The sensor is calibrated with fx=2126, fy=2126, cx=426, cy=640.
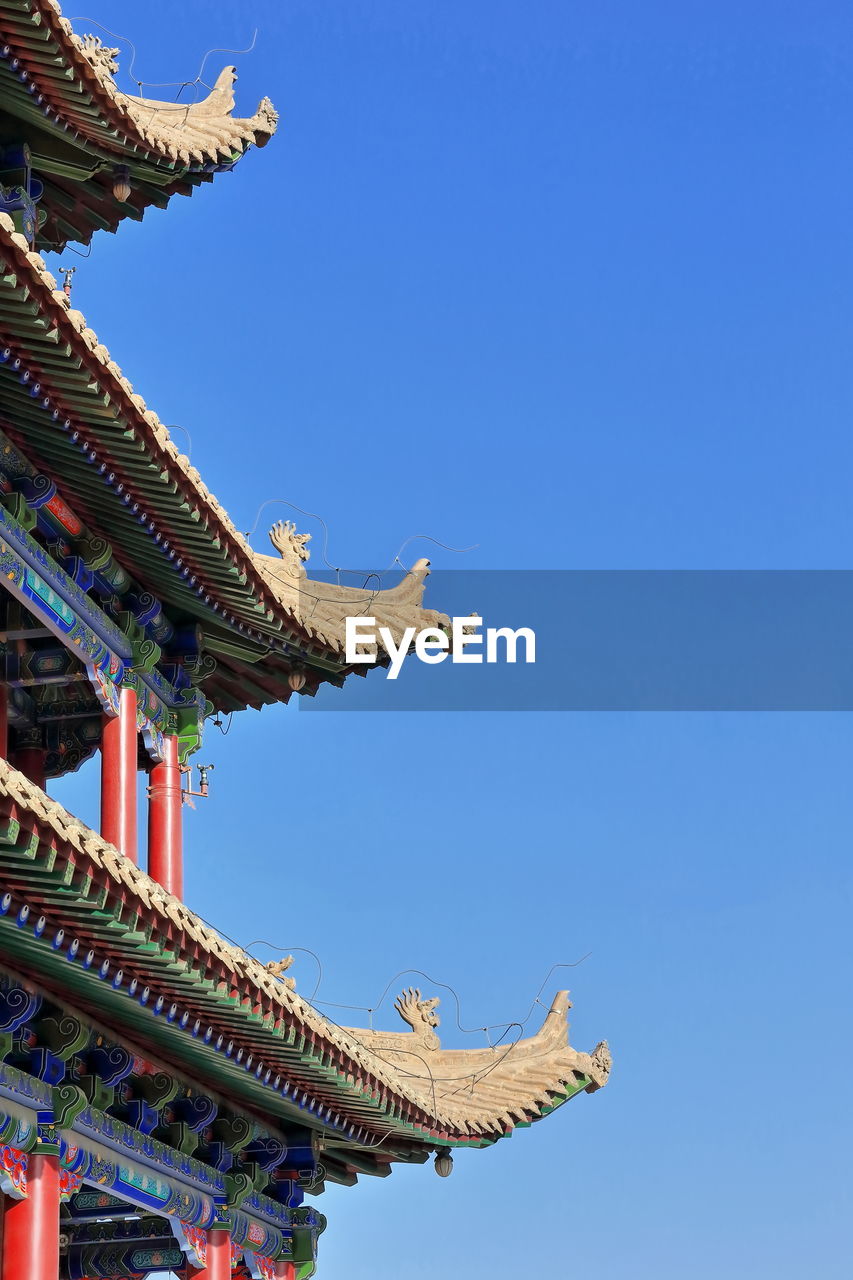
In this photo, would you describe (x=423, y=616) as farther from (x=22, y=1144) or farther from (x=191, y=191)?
(x=22, y=1144)

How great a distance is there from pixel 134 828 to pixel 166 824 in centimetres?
126

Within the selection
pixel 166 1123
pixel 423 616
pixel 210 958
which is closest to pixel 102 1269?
pixel 166 1123

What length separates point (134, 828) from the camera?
57.1ft

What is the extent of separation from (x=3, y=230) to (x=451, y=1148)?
31.8 feet

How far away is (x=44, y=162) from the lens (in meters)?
17.8

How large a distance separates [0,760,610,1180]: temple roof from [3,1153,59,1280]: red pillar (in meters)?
1.13

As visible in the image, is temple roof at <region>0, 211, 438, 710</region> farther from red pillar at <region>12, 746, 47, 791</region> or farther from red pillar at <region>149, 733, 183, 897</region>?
red pillar at <region>12, 746, 47, 791</region>

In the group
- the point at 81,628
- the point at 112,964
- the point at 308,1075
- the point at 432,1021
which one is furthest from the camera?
the point at 432,1021

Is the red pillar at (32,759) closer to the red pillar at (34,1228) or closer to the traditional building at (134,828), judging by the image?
the traditional building at (134,828)

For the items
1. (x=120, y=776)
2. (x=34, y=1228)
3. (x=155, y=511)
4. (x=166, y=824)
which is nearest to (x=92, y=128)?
(x=155, y=511)

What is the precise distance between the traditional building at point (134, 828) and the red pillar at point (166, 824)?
23 millimetres

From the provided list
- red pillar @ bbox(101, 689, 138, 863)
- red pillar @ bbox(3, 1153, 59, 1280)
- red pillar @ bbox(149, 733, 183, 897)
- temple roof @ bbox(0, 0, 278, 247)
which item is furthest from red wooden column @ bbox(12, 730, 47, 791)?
red pillar @ bbox(3, 1153, 59, 1280)

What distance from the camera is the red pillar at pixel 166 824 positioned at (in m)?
18.5

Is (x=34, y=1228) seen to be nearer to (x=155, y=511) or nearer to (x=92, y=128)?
(x=155, y=511)
